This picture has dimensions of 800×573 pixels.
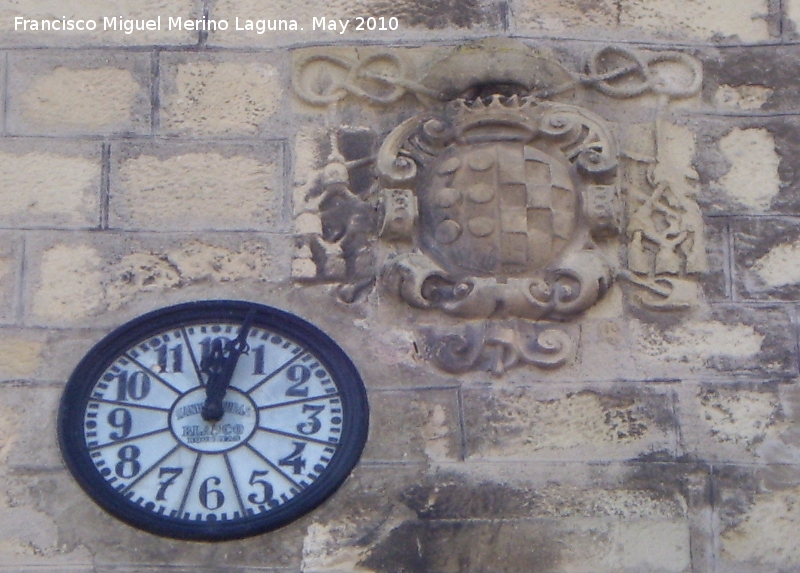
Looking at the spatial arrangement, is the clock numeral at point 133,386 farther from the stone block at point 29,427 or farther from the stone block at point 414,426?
the stone block at point 414,426

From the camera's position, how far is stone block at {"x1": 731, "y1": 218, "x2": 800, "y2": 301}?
493cm

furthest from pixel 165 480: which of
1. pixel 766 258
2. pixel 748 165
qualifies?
pixel 748 165

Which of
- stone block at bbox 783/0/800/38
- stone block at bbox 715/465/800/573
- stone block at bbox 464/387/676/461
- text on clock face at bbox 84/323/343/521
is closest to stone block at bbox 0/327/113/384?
text on clock face at bbox 84/323/343/521

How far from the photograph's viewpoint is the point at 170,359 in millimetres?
4766

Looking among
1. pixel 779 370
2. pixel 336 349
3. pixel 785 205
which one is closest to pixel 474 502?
pixel 336 349

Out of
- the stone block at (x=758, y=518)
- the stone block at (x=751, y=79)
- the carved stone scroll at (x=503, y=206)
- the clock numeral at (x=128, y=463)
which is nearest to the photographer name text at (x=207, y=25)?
the carved stone scroll at (x=503, y=206)

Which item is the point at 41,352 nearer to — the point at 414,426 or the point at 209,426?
the point at 209,426

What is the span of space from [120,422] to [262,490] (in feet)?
1.26

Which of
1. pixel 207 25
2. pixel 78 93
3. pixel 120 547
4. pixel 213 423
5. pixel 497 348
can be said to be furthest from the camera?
pixel 207 25

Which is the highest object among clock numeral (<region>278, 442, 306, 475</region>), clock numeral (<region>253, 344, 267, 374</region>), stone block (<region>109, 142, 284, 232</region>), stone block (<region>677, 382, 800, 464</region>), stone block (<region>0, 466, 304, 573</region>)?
stone block (<region>109, 142, 284, 232</region>)

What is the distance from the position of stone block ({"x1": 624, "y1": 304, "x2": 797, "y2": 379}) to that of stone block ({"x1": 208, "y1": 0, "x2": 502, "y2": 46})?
3.20 ft

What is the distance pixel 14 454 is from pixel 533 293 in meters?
1.32

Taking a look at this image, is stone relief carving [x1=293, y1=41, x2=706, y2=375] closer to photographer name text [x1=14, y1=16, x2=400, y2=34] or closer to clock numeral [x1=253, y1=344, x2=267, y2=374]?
photographer name text [x1=14, y1=16, x2=400, y2=34]

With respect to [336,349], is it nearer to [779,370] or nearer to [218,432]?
[218,432]
